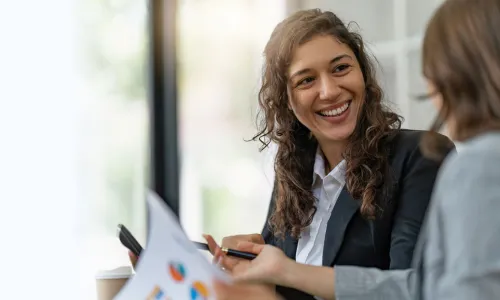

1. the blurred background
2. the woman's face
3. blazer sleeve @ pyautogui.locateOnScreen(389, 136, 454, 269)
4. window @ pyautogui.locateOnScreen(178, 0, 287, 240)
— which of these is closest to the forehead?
the woman's face

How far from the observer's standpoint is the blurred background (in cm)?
261

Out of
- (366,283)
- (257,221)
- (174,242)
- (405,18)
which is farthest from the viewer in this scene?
(257,221)

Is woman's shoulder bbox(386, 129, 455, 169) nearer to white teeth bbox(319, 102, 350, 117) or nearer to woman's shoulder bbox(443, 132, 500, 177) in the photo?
white teeth bbox(319, 102, 350, 117)

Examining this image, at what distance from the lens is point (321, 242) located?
4.37 ft

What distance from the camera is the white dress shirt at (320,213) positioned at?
1.33 metres

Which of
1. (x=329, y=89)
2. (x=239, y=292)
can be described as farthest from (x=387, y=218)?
(x=239, y=292)

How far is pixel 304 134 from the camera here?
1491mm

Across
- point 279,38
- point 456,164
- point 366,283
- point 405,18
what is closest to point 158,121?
point 405,18

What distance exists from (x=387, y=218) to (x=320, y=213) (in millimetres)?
177

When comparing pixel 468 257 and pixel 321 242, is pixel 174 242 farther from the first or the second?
pixel 321 242

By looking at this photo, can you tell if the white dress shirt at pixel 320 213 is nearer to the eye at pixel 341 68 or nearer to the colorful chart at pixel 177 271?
the eye at pixel 341 68

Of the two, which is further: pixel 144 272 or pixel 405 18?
pixel 405 18

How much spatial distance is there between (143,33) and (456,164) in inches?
98.6

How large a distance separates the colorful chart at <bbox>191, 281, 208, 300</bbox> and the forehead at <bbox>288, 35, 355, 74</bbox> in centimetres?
62
